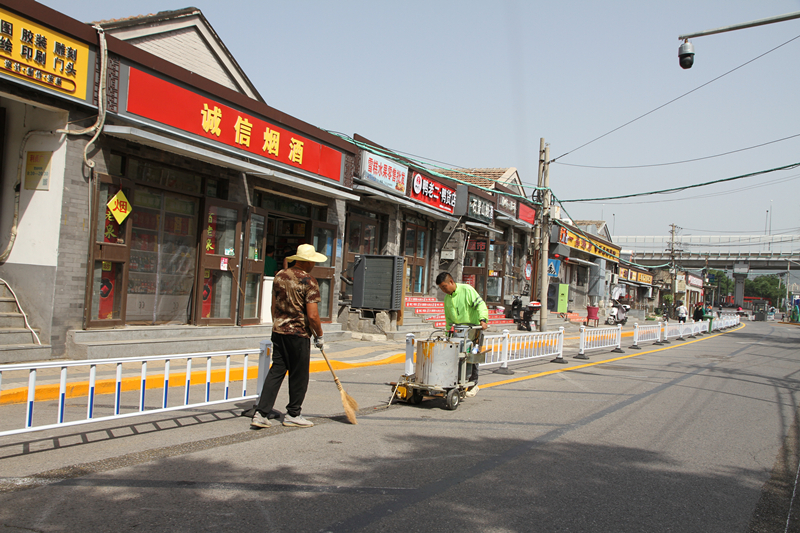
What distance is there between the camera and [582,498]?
15.2 ft

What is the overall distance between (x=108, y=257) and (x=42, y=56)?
3252 millimetres

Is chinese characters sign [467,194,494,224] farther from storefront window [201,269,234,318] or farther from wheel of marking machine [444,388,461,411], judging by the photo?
wheel of marking machine [444,388,461,411]

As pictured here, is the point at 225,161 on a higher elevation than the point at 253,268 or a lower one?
higher

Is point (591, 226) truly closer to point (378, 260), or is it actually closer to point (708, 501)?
point (378, 260)

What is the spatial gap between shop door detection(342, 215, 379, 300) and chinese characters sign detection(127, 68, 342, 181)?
2968 mm

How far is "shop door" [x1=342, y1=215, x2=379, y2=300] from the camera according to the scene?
18.5 metres

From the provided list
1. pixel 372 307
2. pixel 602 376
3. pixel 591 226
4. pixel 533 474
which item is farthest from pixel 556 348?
pixel 591 226

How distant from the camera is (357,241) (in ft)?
62.3

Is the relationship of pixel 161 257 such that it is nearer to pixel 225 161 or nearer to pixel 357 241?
pixel 225 161

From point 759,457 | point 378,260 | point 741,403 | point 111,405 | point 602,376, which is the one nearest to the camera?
point 759,457

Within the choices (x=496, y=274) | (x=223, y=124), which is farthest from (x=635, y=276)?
(x=223, y=124)

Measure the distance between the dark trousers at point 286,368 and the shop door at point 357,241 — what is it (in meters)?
11.7

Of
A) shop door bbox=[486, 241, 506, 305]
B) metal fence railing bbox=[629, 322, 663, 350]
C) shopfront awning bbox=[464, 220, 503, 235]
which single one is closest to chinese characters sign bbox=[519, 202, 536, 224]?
shop door bbox=[486, 241, 506, 305]

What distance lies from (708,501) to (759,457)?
6.68 feet
